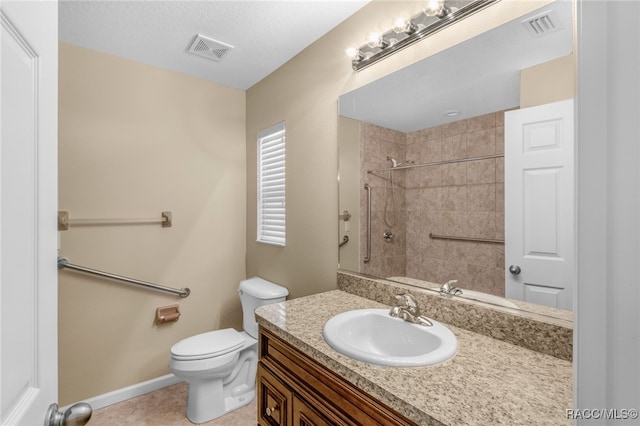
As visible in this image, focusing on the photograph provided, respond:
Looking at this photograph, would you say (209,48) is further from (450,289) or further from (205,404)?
(205,404)

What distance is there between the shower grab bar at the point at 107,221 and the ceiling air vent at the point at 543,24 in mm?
2315

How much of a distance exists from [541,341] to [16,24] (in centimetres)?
149

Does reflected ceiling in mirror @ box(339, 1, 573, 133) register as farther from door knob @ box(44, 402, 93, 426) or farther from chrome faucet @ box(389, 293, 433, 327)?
door knob @ box(44, 402, 93, 426)

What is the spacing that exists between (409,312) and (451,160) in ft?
2.12

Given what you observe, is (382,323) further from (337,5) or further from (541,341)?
(337,5)

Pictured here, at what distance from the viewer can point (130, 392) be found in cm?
210

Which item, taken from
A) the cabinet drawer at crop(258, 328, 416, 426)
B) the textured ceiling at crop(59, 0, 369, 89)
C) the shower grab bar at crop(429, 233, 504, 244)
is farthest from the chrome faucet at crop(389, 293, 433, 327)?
the textured ceiling at crop(59, 0, 369, 89)

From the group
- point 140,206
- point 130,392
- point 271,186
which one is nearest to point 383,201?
point 271,186

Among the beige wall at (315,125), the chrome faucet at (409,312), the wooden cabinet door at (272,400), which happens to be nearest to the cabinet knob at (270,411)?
the wooden cabinet door at (272,400)

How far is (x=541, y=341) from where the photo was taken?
97 centimetres

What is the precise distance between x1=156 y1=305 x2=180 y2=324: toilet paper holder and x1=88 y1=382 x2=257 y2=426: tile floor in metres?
0.51

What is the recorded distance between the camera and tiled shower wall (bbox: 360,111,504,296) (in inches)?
A: 44.8

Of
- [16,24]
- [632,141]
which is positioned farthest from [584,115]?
[16,24]

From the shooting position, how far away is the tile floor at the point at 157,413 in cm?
186
